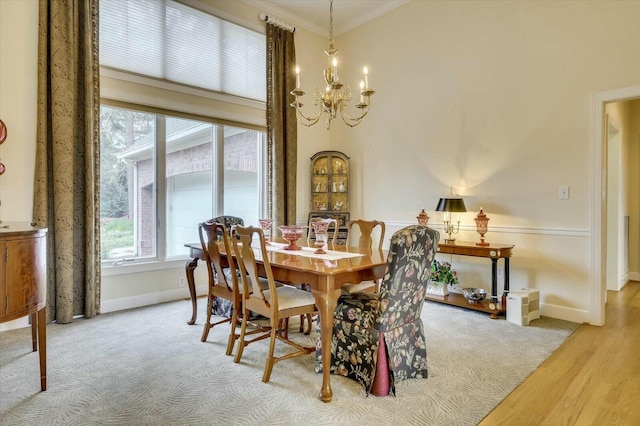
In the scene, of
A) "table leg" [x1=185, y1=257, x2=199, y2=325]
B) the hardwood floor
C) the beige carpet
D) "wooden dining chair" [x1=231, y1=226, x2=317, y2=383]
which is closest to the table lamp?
the beige carpet

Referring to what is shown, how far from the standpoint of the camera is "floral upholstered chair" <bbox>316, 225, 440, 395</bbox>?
6.93ft

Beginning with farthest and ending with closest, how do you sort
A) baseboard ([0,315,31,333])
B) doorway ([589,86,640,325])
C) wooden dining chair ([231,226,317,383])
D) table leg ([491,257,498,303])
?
table leg ([491,257,498,303]), doorway ([589,86,640,325]), baseboard ([0,315,31,333]), wooden dining chair ([231,226,317,383])

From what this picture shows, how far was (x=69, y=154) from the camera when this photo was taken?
344 centimetres

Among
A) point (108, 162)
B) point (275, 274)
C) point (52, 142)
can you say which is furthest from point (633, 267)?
point (52, 142)

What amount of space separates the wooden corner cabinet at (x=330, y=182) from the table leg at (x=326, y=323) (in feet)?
11.2

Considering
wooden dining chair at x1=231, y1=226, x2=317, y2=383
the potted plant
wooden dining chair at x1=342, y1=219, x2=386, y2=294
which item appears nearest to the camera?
wooden dining chair at x1=231, y1=226, x2=317, y2=383

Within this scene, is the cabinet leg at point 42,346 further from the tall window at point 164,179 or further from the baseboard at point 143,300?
the tall window at point 164,179

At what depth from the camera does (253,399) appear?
2143 millimetres

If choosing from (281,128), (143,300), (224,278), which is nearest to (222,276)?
(224,278)

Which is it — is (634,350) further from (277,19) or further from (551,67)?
(277,19)

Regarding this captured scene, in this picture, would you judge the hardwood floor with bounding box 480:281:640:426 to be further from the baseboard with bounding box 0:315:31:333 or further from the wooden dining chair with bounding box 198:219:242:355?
the baseboard with bounding box 0:315:31:333

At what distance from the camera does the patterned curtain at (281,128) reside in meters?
5.09

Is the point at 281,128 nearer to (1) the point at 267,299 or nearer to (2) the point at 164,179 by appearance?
(2) the point at 164,179

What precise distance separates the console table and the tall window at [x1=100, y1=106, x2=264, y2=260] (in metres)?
2.74
